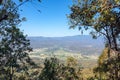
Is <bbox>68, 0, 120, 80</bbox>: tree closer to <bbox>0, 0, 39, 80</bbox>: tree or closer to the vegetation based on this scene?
the vegetation

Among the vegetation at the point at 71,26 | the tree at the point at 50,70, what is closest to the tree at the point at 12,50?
the vegetation at the point at 71,26

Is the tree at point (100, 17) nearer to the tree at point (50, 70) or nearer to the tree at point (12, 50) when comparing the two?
the tree at point (12, 50)

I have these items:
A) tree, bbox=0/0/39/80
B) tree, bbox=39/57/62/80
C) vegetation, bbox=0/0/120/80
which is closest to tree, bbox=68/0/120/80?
vegetation, bbox=0/0/120/80

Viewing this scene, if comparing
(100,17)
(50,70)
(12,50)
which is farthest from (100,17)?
(50,70)

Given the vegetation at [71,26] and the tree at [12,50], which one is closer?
the vegetation at [71,26]

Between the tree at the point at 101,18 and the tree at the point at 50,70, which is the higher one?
the tree at the point at 101,18

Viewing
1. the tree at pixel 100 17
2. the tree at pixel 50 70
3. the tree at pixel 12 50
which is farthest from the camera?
the tree at pixel 50 70

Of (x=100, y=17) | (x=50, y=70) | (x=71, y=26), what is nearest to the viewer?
(x=100, y=17)

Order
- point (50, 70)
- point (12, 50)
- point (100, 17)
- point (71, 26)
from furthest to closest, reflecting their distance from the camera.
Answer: point (50, 70)
point (12, 50)
point (71, 26)
point (100, 17)

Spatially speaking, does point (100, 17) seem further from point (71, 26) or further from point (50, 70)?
point (50, 70)

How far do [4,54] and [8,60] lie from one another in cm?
156

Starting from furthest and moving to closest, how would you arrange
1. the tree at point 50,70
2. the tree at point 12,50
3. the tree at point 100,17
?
the tree at point 50,70 < the tree at point 12,50 < the tree at point 100,17

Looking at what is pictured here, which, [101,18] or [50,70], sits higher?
[101,18]

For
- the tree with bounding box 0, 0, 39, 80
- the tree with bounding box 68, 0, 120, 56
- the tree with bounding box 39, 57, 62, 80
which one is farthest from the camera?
the tree with bounding box 39, 57, 62, 80
